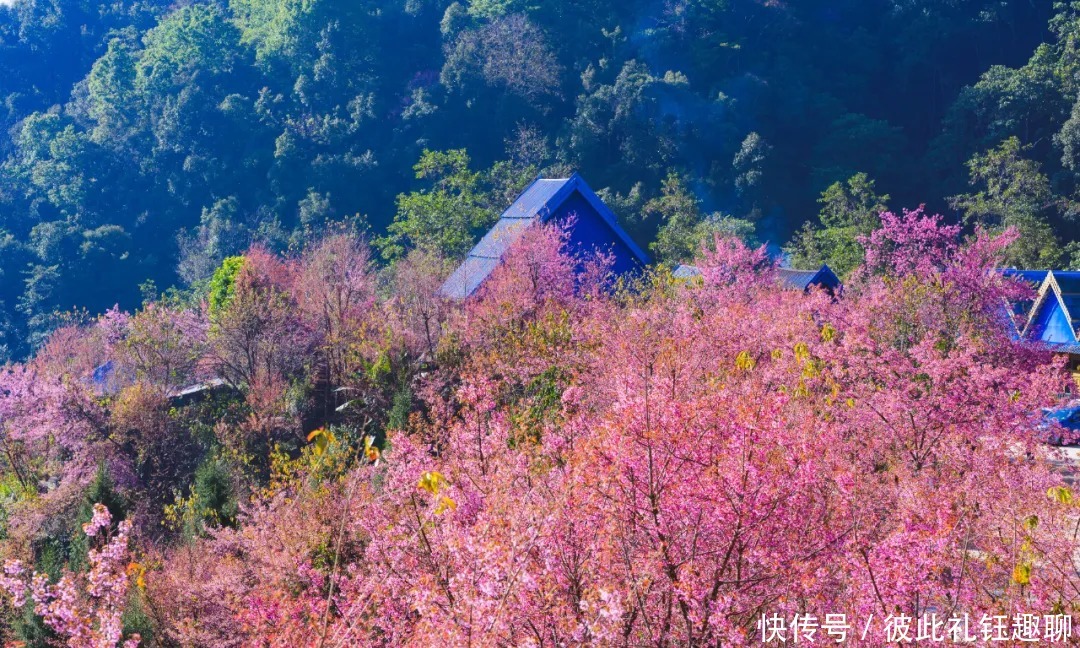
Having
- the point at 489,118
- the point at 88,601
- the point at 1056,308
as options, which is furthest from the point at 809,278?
the point at 489,118

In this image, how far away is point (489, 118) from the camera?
38125 millimetres

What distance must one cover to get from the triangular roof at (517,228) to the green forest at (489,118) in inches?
485

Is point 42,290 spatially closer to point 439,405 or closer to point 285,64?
point 285,64

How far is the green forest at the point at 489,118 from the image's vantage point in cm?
3550

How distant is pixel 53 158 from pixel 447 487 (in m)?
40.6

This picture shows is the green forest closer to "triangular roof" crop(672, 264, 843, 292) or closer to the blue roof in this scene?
"triangular roof" crop(672, 264, 843, 292)

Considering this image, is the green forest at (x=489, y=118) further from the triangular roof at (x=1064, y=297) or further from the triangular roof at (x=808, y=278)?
the triangular roof at (x=1064, y=297)

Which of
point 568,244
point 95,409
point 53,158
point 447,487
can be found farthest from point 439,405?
point 53,158

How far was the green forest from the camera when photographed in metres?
35.5

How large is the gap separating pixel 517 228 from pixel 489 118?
21.7 m

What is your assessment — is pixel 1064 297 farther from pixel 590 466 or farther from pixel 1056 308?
pixel 590 466

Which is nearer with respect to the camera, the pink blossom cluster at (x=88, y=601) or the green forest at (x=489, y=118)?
the pink blossom cluster at (x=88, y=601)

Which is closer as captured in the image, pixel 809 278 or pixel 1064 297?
pixel 809 278

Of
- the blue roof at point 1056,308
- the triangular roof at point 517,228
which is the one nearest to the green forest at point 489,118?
the triangular roof at point 517,228
